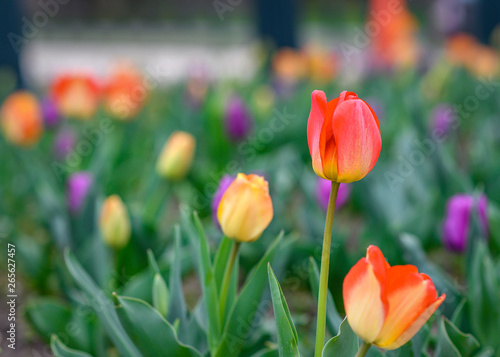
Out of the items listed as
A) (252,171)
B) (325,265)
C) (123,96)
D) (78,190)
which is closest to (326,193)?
(252,171)

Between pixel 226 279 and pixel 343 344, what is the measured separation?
208 mm

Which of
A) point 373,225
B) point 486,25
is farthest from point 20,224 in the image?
point 486,25

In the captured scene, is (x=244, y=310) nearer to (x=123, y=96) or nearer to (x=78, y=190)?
(x=78, y=190)

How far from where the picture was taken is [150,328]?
0.80 m

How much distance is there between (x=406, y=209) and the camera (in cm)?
160

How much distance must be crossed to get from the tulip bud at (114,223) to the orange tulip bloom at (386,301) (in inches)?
27.1

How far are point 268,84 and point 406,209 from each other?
2315 mm

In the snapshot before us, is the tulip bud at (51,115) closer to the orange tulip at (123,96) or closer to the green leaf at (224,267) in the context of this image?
the orange tulip at (123,96)

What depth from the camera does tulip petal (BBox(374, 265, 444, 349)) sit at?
0.57 meters

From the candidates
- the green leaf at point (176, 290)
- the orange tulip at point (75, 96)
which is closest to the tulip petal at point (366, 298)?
the green leaf at point (176, 290)

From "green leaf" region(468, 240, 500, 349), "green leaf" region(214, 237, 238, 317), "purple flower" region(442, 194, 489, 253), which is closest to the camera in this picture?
"green leaf" region(214, 237, 238, 317)

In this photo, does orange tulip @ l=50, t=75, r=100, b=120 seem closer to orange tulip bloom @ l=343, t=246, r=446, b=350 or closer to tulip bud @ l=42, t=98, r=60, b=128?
tulip bud @ l=42, t=98, r=60, b=128

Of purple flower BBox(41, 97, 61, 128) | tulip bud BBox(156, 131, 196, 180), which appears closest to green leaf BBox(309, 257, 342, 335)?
tulip bud BBox(156, 131, 196, 180)

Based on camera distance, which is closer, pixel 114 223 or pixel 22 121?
pixel 114 223
